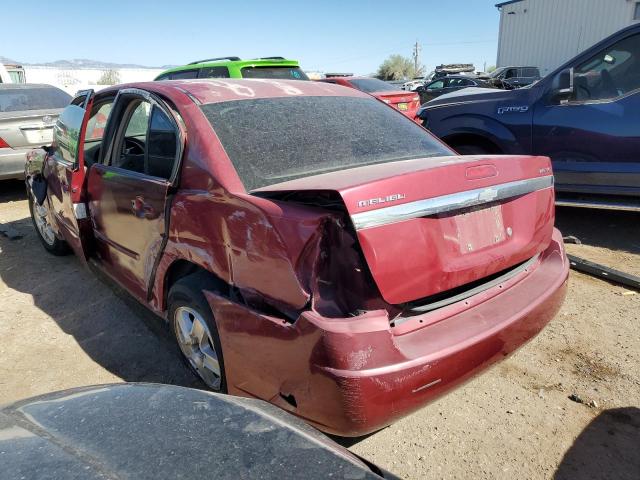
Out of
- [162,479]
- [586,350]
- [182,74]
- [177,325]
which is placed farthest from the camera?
[182,74]

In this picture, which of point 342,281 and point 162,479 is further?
point 342,281

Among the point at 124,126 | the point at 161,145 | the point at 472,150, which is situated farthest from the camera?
the point at 472,150

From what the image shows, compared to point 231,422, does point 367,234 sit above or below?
above

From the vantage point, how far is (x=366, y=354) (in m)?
1.83

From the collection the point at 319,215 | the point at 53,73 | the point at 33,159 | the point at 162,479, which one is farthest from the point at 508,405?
the point at 53,73

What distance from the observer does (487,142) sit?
565cm

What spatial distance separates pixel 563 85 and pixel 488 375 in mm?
3339

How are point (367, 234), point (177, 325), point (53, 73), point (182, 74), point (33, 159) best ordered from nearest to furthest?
point (367, 234) < point (177, 325) < point (33, 159) < point (182, 74) < point (53, 73)

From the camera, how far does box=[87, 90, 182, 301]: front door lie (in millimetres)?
2852

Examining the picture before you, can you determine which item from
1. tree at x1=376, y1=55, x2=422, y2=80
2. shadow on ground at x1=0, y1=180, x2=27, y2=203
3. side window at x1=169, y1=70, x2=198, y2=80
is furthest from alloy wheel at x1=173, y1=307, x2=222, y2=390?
tree at x1=376, y1=55, x2=422, y2=80

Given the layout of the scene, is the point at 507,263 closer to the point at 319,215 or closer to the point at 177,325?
the point at 319,215

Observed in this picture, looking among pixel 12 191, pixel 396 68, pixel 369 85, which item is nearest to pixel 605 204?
pixel 369 85

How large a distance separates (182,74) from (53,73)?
118 feet

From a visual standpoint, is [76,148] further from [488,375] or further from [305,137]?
[488,375]
